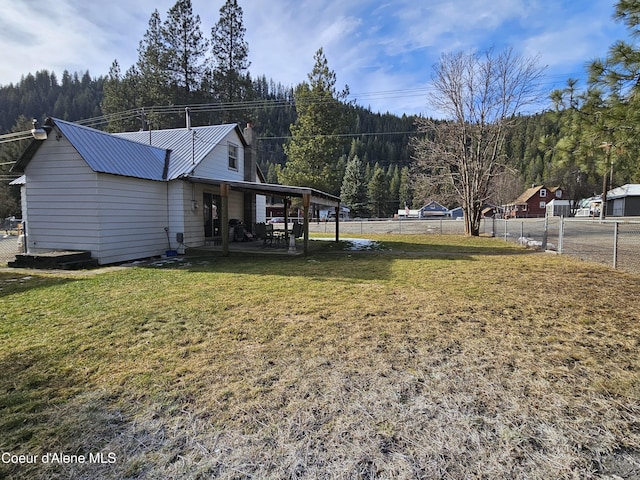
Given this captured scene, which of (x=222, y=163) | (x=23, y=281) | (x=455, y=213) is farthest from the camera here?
(x=455, y=213)

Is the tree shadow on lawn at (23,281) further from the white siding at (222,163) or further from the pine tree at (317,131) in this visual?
the pine tree at (317,131)

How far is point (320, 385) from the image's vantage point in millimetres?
2811

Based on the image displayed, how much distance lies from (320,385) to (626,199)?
5701 cm

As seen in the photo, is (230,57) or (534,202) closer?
(230,57)

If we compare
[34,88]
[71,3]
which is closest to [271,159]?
[34,88]

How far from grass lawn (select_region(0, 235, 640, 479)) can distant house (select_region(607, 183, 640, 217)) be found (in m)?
50.6

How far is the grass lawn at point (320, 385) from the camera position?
1997 mm

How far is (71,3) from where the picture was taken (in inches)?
414

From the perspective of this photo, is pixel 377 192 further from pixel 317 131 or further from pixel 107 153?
pixel 107 153

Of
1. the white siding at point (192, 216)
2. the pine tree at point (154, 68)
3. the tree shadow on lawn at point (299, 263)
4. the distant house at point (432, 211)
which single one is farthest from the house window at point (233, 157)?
the distant house at point (432, 211)

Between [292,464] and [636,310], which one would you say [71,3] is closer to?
[292,464]

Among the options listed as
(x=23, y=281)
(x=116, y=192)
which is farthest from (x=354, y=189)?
(x=23, y=281)

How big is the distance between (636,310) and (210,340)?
5.97 meters

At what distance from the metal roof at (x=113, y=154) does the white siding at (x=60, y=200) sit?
289 millimetres
